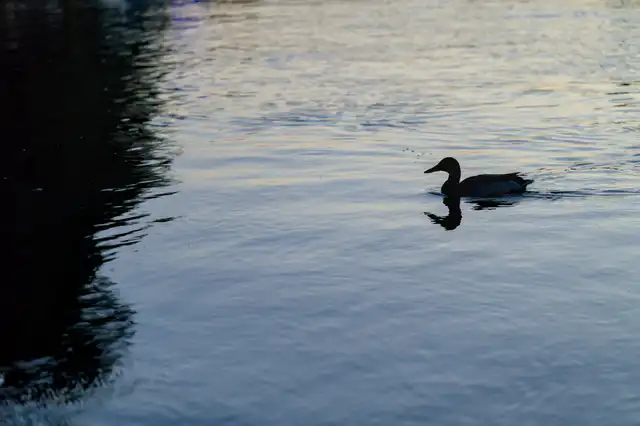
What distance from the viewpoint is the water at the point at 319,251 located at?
1103 cm

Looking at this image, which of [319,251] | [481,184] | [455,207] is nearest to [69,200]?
[319,251]

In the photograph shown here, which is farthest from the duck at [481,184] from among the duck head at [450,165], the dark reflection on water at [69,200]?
the dark reflection on water at [69,200]

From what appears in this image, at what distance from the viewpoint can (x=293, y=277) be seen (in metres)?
15.0

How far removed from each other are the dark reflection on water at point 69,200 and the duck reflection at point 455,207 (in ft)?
16.4

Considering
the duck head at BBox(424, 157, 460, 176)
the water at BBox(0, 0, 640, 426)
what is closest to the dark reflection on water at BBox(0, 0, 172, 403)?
the water at BBox(0, 0, 640, 426)

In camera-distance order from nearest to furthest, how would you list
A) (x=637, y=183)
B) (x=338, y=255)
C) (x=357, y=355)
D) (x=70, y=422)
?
(x=70, y=422) < (x=357, y=355) < (x=338, y=255) < (x=637, y=183)

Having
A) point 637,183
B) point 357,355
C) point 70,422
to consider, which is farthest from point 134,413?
point 637,183

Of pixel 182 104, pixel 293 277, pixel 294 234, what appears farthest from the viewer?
pixel 182 104

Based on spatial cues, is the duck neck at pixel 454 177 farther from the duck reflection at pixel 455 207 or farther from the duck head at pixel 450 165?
the duck reflection at pixel 455 207

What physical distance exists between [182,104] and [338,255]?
1711cm

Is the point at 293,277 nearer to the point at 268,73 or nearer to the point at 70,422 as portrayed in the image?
the point at 70,422

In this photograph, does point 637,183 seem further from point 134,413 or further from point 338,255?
point 134,413

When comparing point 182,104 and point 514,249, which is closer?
point 514,249

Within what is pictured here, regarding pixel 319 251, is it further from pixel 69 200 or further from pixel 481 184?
pixel 69 200
